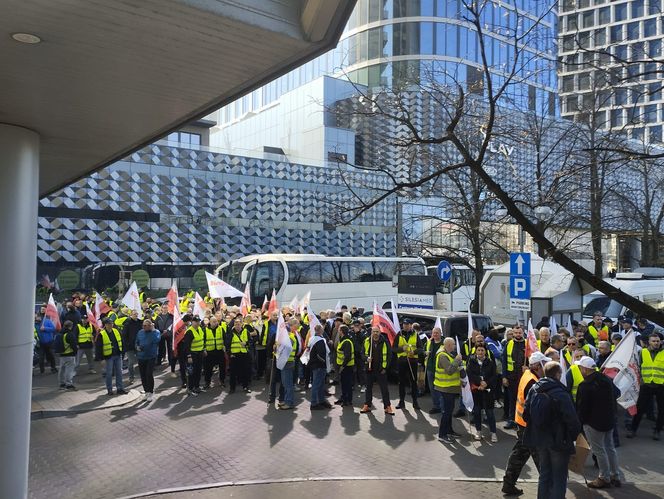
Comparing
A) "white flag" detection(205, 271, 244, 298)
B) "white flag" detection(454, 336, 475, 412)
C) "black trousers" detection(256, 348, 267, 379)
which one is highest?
"white flag" detection(205, 271, 244, 298)

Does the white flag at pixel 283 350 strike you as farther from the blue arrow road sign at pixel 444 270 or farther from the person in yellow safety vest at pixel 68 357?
the blue arrow road sign at pixel 444 270

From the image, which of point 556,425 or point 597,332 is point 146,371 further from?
point 597,332

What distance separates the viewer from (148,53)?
3.82 metres

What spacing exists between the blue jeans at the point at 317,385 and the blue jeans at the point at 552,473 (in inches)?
217

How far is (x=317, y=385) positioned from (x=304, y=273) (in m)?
15.3

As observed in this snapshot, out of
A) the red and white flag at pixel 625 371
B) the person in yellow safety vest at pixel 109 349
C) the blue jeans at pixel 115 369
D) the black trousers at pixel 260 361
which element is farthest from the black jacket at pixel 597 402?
the blue jeans at pixel 115 369

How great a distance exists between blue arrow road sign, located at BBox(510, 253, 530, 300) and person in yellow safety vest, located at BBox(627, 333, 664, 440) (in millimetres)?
2809

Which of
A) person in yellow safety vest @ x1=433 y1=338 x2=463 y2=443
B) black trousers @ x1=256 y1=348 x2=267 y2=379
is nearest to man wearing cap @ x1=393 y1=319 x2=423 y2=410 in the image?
person in yellow safety vest @ x1=433 y1=338 x2=463 y2=443

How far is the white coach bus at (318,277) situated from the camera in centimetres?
2597

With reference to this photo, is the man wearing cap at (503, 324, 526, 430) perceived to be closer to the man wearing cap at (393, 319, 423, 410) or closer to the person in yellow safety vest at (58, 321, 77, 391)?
the man wearing cap at (393, 319, 423, 410)

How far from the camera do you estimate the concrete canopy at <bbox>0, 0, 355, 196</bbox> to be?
3.29 m

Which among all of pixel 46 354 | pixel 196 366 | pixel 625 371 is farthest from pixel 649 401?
pixel 46 354

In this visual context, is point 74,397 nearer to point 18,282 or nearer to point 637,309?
point 18,282

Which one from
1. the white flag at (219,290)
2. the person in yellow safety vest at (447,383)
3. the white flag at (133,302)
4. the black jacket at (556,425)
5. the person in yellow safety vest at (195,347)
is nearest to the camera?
the black jacket at (556,425)
